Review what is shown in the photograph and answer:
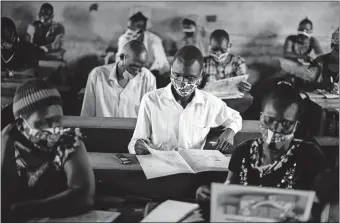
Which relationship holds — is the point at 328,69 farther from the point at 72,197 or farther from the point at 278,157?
the point at 72,197

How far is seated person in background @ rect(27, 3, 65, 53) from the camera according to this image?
1.83 meters

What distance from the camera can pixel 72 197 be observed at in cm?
157

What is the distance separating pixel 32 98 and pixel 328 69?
1.29 m

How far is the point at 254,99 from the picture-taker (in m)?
1.79

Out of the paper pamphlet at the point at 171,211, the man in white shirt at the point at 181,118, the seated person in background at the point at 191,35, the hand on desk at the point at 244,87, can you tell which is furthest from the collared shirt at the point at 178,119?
the paper pamphlet at the point at 171,211

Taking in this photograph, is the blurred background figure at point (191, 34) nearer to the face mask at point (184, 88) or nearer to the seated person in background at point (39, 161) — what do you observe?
the face mask at point (184, 88)

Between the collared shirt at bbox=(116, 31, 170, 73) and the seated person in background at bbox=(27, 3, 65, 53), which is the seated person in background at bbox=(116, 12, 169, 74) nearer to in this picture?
the collared shirt at bbox=(116, 31, 170, 73)

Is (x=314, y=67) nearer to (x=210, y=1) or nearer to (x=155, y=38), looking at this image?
(x=210, y=1)

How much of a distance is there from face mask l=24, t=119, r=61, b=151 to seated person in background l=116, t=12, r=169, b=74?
48 centimetres

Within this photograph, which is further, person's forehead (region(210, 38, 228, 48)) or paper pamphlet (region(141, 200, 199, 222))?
person's forehead (region(210, 38, 228, 48))

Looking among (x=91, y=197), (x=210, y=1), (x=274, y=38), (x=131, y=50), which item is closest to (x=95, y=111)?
(x=131, y=50)

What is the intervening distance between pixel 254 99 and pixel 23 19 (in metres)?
1.10

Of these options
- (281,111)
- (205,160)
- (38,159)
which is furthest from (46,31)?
(281,111)

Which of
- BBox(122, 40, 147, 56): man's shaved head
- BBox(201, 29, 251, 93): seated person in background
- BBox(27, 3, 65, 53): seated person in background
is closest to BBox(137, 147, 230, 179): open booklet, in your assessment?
BBox(201, 29, 251, 93): seated person in background
